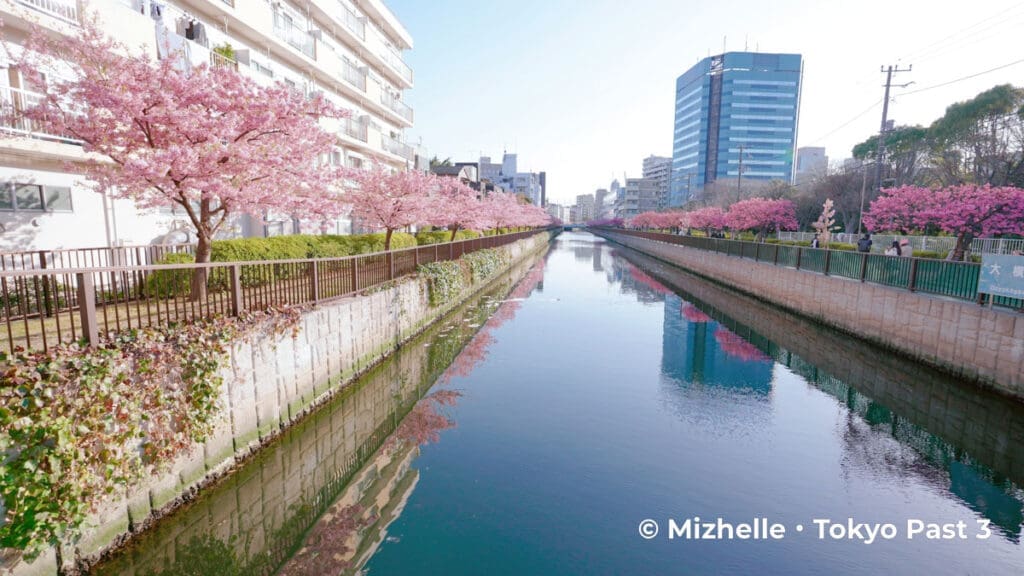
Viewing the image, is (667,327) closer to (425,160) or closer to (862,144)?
(425,160)

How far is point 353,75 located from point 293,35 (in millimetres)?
5989

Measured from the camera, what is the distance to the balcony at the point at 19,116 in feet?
33.1

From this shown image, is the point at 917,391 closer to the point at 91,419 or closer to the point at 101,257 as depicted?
the point at 91,419

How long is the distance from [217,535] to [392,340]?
7.43m

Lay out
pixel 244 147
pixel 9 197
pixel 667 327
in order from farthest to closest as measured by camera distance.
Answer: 1. pixel 667 327
2. pixel 9 197
3. pixel 244 147

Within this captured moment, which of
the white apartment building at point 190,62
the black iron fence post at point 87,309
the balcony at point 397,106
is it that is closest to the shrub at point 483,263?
the white apartment building at point 190,62

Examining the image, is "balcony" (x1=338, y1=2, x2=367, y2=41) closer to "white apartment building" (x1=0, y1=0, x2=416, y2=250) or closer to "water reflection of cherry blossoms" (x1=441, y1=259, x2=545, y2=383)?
"white apartment building" (x1=0, y1=0, x2=416, y2=250)

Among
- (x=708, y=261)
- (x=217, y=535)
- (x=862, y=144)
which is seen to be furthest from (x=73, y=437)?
(x=862, y=144)

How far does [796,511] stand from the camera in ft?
19.3

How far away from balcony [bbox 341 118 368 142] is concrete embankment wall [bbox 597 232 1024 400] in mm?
23058

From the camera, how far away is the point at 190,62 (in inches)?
556

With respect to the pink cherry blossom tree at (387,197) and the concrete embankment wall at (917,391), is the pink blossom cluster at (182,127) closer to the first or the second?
the pink cherry blossom tree at (387,197)

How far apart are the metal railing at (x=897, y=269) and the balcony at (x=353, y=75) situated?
970 inches

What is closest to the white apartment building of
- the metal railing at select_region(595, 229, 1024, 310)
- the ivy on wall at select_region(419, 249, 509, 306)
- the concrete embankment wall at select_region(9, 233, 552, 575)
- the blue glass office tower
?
the concrete embankment wall at select_region(9, 233, 552, 575)
